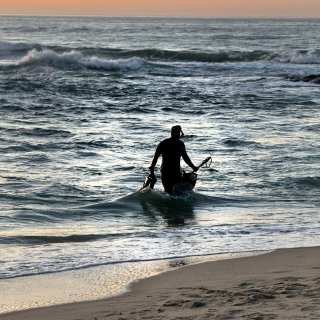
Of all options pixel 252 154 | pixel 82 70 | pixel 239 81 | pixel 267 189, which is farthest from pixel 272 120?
pixel 82 70

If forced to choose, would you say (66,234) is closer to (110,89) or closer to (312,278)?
(312,278)

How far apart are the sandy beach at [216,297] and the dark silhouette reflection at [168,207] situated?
322cm

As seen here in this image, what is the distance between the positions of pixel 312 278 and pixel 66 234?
4159 mm

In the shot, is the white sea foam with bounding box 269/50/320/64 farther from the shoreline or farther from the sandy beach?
the sandy beach

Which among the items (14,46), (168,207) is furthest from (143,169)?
(14,46)

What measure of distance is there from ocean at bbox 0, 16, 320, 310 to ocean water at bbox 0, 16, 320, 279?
0.09 feet

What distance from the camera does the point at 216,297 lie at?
722 cm

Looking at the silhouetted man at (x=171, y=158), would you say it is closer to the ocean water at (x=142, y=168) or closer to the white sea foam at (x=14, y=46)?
the ocean water at (x=142, y=168)

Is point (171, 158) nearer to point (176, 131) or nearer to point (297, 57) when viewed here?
point (176, 131)

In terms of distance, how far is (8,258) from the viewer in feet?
31.1

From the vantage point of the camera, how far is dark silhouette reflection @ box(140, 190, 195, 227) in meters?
12.3

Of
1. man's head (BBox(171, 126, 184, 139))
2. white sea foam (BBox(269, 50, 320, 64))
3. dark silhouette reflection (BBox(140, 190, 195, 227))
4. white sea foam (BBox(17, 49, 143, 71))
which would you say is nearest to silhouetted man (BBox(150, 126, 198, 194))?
man's head (BBox(171, 126, 184, 139))

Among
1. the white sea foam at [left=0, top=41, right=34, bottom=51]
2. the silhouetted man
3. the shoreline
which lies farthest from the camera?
the white sea foam at [left=0, top=41, right=34, bottom=51]

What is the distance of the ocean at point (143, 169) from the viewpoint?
1039cm
